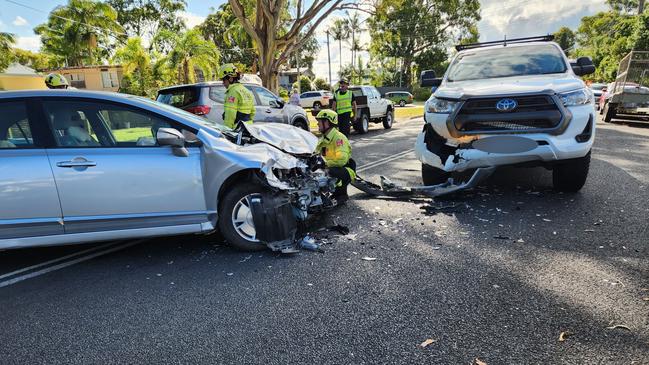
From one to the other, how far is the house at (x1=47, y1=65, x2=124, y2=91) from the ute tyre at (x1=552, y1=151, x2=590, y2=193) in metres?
37.6

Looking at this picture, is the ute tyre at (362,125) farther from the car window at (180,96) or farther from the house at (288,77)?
the house at (288,77)

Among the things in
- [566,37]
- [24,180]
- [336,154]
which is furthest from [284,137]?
[566,37]

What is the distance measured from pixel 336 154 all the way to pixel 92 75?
37.5m

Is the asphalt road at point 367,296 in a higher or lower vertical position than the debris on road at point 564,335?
higher

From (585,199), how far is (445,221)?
2039mm

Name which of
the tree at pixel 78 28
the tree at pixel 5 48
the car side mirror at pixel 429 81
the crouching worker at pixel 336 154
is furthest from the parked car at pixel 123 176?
the tree at pixel 78 28

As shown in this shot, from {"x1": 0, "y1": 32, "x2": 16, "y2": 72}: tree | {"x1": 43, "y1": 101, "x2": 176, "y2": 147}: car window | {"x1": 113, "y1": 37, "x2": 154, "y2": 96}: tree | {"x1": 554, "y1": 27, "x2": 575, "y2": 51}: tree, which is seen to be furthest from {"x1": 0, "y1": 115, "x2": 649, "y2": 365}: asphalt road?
{"x1": 554, "y1": 27, "x2": 575, "y2": 51}: tree

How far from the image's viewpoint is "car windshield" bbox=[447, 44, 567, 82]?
5734mm

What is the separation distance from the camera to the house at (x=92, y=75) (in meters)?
35.8

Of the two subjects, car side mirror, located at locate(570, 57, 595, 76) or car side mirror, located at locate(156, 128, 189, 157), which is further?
car side mirror, located at locate(570, 57, 595, 76)

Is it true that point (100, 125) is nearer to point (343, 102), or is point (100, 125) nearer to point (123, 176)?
point (123, 176)

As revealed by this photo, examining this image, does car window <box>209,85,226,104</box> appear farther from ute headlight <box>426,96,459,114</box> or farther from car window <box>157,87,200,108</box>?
ute headlight <box>426,96,459,114</box>

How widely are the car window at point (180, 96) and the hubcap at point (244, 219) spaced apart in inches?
227

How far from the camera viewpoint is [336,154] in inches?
217
